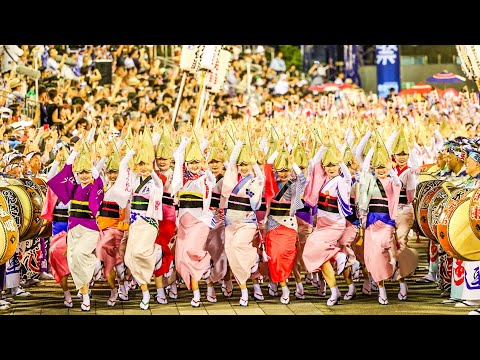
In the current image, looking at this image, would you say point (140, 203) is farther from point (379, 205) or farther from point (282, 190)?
point (379, 205)

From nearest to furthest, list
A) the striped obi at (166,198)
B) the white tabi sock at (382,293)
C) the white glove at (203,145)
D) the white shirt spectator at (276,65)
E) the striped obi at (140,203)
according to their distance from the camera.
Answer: the striped obi at (140,203) < the white tabi sock at (382,293) < the striped obi at (166,198) < the white glove at (203,145) < the white shirt spectator at (276,65)

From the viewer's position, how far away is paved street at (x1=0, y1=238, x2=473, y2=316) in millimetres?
8305

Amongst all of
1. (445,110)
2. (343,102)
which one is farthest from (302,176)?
(343,102)

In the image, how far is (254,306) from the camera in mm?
8656

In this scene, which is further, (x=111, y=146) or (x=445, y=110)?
(x=445, y=110)

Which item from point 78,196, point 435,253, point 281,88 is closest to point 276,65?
point 281,88

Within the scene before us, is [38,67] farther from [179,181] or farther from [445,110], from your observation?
[445,110]

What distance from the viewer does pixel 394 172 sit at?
346 inches

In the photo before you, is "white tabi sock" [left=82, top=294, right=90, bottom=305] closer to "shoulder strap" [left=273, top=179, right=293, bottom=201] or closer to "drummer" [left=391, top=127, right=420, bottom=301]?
"shoulder strap" [left=273, top=179, right=293, bottom=201]

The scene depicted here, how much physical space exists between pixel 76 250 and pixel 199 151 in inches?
52.9

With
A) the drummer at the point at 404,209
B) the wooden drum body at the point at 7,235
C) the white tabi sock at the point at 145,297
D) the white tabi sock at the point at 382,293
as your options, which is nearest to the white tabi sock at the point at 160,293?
the white tabi sock at the point at 145,297

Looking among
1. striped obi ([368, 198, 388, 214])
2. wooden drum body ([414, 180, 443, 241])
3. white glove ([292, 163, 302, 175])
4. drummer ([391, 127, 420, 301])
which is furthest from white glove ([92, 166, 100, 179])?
wooden drum body ([414, 180, 443, 241])

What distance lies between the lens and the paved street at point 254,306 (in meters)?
8.30

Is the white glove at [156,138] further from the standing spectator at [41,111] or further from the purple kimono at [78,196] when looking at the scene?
the standing spectator at [41,111]
